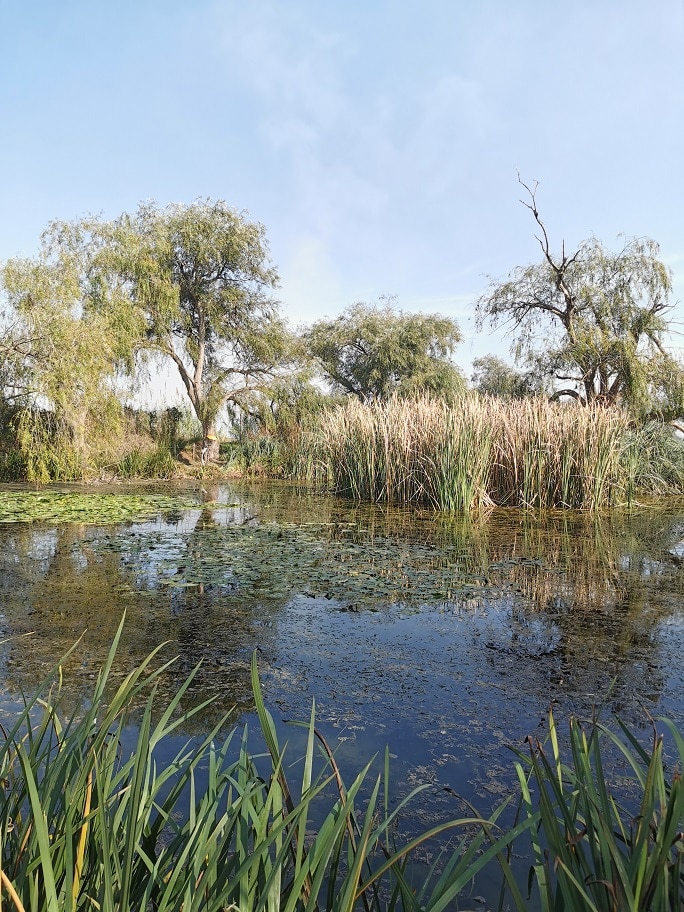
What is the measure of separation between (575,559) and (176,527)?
4.68m

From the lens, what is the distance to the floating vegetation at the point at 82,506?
8.41 m

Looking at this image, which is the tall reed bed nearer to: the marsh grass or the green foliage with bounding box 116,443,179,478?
the green foliage with bounding box 116,443,179,478

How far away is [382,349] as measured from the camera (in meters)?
28.7

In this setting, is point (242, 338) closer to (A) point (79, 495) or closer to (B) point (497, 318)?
(B) point (497, 318)

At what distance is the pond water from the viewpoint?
2.55m

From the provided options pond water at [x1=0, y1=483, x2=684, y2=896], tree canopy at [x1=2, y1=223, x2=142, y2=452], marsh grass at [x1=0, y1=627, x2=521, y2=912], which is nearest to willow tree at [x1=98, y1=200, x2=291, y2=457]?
tree canopy at [x1=2, y1=223, x2=142, y2=452]

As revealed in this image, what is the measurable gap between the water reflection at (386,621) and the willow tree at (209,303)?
1338 centimetres

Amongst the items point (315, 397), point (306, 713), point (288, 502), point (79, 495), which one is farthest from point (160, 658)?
point (315, 397)

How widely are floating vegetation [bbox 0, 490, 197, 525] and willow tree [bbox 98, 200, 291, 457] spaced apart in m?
8.86

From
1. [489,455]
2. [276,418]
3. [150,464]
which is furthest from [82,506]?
[276,418]

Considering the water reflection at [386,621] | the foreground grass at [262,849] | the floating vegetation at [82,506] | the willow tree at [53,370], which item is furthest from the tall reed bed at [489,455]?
the foreground grass at [262,849]

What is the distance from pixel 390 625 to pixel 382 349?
25441 millimetres

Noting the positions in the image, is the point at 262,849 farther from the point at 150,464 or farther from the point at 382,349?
the point at 382,349

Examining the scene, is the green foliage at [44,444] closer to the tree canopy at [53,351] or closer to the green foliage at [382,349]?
the tree canopy at [53,351]
